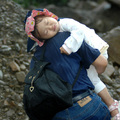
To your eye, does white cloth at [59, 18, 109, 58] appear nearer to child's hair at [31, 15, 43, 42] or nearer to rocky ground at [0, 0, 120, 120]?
child's hair at [31, 15, 43, 42]

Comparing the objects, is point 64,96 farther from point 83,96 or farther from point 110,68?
point 110,68

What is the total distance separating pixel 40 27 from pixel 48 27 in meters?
0.09

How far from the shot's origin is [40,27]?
1.97 m

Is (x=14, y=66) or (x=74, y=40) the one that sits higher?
(x=74, y=40)

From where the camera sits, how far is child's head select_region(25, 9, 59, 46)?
1956 millimetres

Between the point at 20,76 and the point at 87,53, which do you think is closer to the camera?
the point at 87,53

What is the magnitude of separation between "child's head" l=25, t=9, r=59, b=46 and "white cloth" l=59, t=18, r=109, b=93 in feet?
0.37

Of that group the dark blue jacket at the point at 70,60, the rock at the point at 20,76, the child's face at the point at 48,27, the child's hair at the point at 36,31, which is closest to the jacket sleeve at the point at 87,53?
the dark blue jacket at the point at 70,60

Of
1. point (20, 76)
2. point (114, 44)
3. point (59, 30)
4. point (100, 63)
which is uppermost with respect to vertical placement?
point (59, 30)

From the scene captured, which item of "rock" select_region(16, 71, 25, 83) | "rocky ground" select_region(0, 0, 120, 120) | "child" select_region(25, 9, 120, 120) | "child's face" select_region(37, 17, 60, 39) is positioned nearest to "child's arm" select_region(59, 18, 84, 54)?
"child" select_region(25, 9, 120, 120)

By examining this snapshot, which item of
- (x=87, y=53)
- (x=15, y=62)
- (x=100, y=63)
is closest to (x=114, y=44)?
(x=15, y=62)

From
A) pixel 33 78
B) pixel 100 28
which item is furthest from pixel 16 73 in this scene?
pixel 100 28

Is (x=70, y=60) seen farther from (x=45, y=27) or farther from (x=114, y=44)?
(x=114, y=44)

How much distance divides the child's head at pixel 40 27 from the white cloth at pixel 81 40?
0.37 ft
